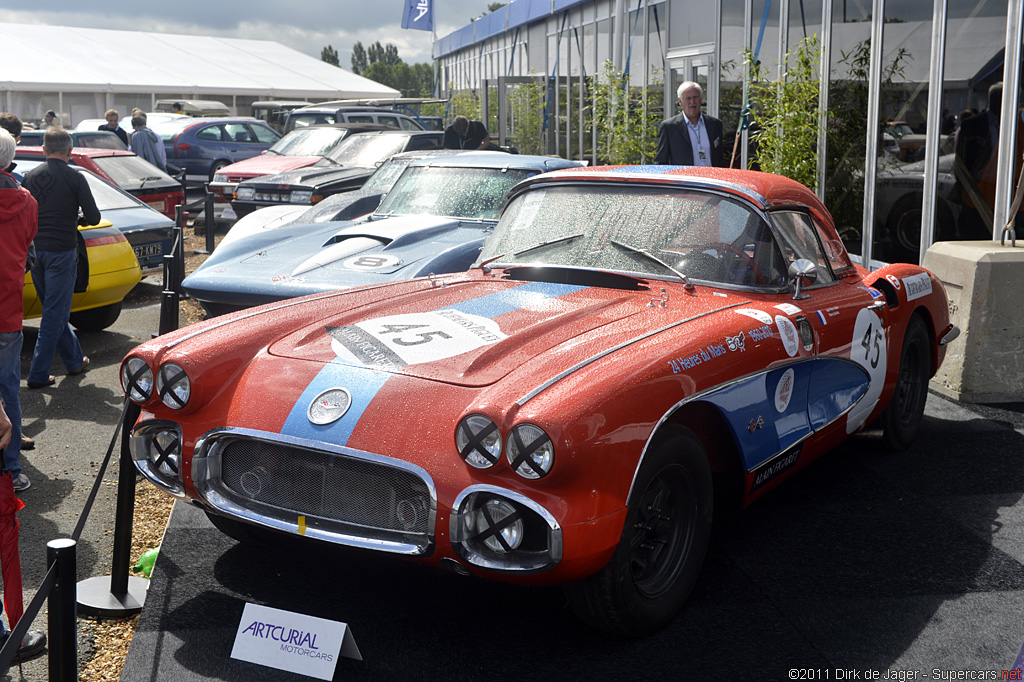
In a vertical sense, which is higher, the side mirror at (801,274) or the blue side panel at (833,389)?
the side mirror at (801,274)

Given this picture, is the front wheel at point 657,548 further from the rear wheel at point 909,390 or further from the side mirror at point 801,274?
the rear wheel at point 909,390

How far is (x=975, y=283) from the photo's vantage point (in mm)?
6418

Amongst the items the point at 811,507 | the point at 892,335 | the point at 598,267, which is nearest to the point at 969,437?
the point at 892,335

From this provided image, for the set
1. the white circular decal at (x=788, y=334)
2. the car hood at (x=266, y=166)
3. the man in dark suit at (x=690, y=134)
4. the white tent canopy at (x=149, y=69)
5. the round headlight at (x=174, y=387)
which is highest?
the white tent canopy at (x=149, y=69)

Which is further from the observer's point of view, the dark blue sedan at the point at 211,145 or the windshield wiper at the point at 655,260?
the dark blue sedan at the point at 211,145

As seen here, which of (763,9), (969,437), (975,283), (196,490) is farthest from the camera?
(763,9)

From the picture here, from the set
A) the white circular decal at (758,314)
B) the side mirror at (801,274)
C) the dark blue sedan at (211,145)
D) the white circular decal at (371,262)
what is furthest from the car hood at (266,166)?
the white circular decal at (758,314)

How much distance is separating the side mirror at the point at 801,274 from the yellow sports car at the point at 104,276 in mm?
5733

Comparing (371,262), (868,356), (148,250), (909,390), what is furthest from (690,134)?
(148,250)

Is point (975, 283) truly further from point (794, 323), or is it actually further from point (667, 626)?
point (667, 626)

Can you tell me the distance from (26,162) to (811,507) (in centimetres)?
815

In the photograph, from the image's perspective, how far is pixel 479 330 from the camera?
3635 millimetres

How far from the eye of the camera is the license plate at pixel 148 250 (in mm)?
9141

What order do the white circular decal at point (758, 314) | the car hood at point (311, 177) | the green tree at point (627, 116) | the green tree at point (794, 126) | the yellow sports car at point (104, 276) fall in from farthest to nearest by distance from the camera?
the green tree at point (627, 116) → the car hood at point (311, 177) → the green tree at point (794, 126) → the yellow sports car at point (104, 276) → the white circular decal at point (758, 314)
